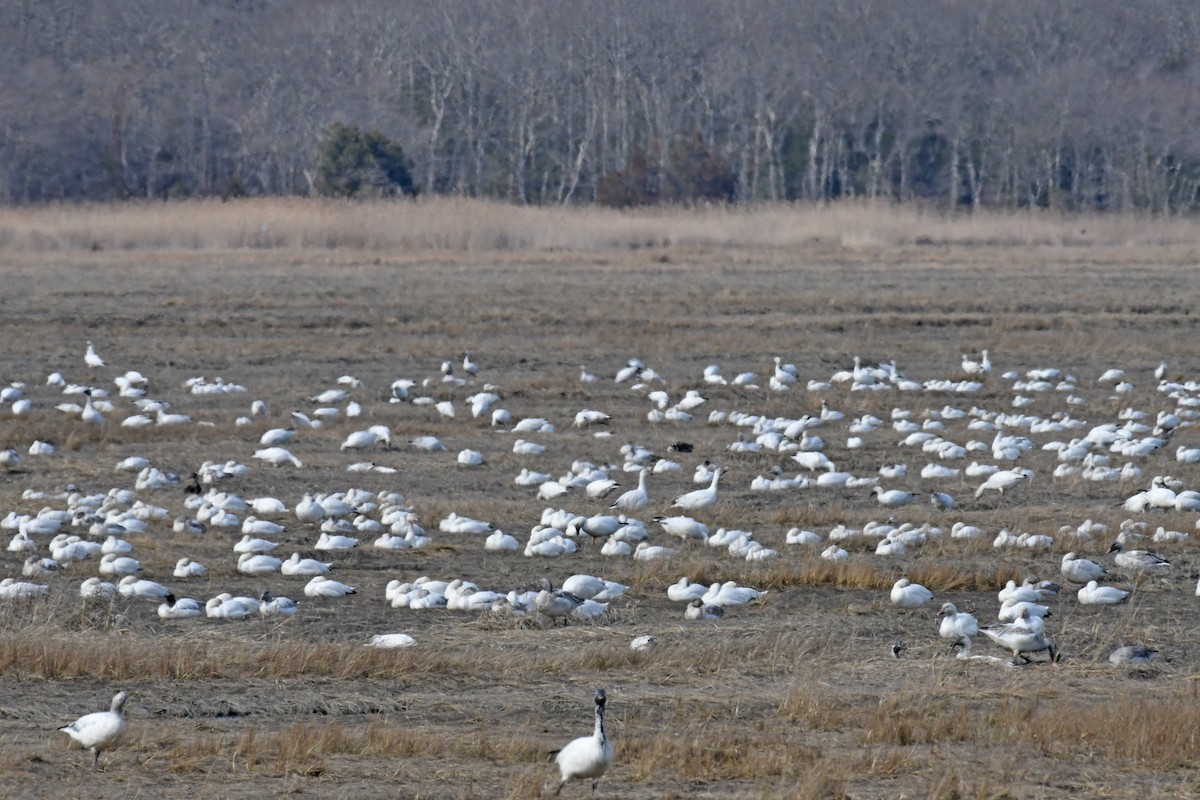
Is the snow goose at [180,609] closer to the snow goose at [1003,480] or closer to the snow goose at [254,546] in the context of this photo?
the snow goose at [254,546]

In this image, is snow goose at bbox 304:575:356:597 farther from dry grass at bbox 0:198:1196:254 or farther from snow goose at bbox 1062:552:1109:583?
dry grass at bbox 0:198:1196:254

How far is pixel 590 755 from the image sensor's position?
19.9 ft

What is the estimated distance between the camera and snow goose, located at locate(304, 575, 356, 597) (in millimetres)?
10383

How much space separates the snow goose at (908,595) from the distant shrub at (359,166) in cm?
4597

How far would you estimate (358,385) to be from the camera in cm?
2056

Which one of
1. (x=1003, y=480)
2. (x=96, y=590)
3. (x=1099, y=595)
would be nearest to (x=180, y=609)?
(x=96, y=590)

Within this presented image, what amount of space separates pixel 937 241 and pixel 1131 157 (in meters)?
27.1

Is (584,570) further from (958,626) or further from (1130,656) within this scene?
(1130,656)

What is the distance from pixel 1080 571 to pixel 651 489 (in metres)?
4.65

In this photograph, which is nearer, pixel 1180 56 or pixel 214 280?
pixel 214 280

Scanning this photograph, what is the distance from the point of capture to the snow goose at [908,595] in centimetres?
1022

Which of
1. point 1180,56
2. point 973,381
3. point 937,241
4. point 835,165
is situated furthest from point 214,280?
point 1180,56

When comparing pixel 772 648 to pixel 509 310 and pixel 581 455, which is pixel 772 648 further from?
pixel 509 310

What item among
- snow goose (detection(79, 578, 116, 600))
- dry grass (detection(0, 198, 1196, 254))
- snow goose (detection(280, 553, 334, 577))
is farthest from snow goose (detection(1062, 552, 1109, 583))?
dry grass (detection(0, 198, 1196, 254))
